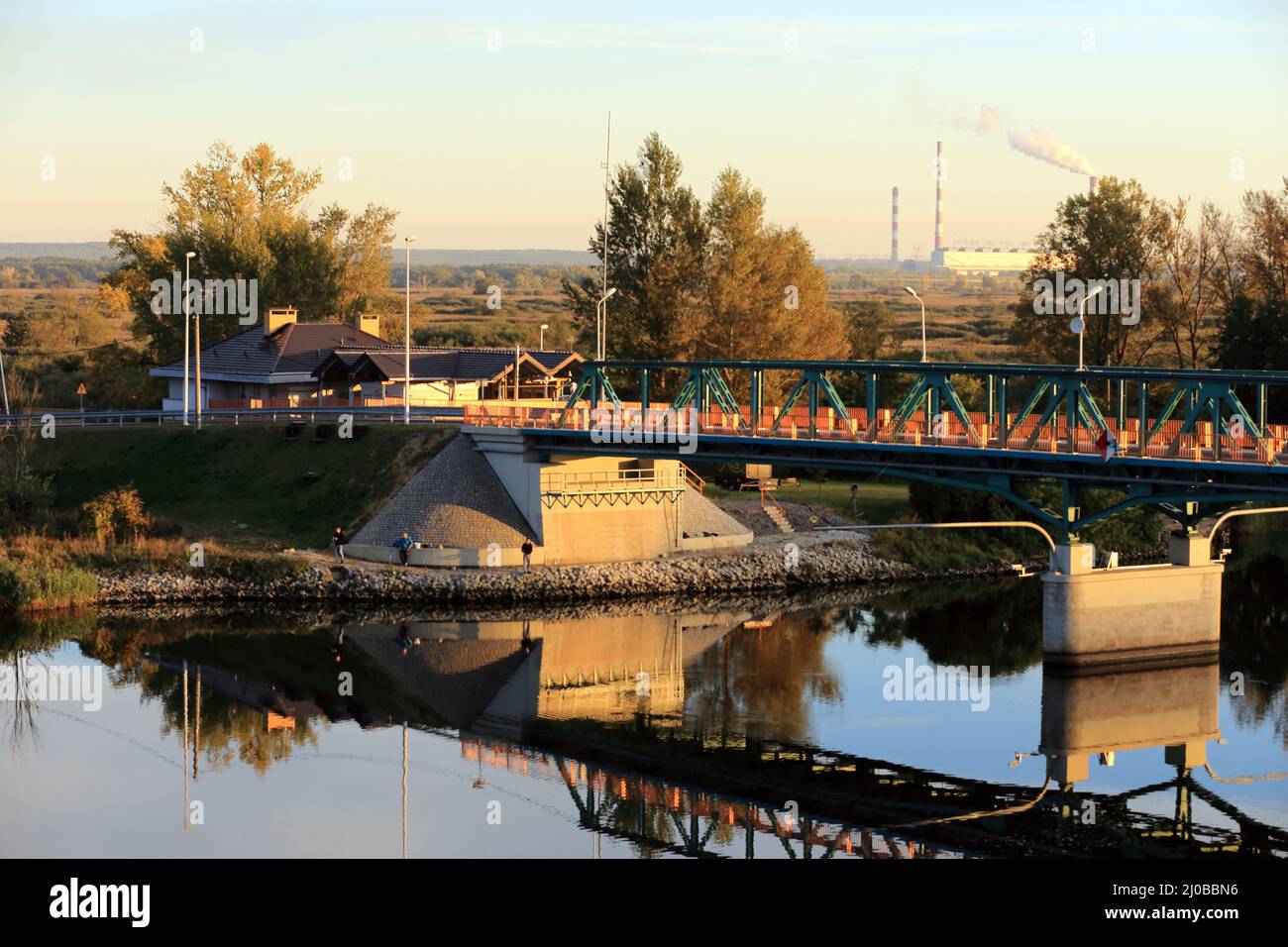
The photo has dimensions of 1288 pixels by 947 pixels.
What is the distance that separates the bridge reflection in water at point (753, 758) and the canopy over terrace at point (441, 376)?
2664 centimetres

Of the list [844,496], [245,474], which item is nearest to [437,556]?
[245,474]

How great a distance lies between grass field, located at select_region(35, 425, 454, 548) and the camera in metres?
81.6

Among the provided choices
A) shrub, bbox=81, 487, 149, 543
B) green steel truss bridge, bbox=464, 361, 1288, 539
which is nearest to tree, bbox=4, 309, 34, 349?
shrub, bbox=81, 487, 149, 543

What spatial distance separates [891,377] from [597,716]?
60.4 metres

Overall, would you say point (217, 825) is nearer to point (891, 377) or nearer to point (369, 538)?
point (369, 538)

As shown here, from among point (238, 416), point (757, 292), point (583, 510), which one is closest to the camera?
point (583, 510)

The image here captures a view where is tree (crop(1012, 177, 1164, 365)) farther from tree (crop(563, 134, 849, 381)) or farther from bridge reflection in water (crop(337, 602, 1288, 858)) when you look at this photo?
bridge reflection in water (crop(337, 602, 1288, 858))

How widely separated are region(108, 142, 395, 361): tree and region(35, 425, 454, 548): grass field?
2802cm

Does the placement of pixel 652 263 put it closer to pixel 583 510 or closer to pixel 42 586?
pixel 583 510

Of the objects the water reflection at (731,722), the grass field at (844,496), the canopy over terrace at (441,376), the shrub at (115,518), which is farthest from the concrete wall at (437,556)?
the canopy over terrace at (441,376)

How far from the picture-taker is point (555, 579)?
7812 cm

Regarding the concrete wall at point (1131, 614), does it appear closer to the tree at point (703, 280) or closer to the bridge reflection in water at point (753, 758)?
the bridge reflection in water at point (753, 758)

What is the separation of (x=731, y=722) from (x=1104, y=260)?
228 ft

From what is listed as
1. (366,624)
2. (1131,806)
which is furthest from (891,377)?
(1131,806)
